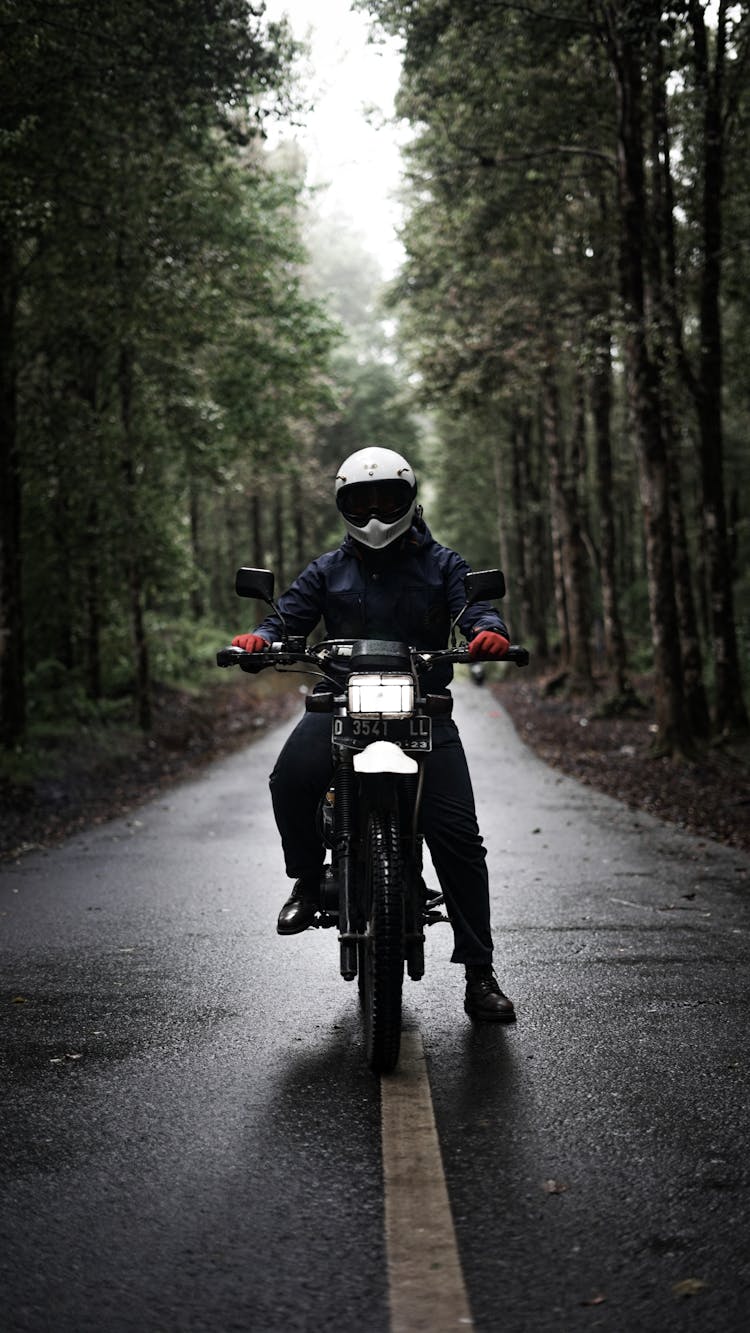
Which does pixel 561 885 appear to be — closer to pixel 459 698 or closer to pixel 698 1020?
pixel 698 1020

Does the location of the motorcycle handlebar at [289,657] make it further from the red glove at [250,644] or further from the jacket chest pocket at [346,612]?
the jacket chest pocket at [346,612]

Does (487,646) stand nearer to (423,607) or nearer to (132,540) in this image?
(423,607)

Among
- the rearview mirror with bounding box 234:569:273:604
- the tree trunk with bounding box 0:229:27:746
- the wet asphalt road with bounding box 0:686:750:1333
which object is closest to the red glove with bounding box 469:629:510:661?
the rearview mirror with bounding box 234:569:273:604

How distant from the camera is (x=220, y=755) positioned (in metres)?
19.2

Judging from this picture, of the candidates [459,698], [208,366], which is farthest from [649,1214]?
[459,698]

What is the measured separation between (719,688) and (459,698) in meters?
17.6

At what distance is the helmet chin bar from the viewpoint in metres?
5.12

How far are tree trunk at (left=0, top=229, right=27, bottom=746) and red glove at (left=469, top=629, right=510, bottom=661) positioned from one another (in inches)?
456

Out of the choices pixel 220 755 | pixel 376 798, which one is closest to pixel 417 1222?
pixel 376 798

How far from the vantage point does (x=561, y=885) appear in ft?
27.3

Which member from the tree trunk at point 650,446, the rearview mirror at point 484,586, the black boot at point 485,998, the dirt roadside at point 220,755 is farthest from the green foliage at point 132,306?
the black boot at point 485,998

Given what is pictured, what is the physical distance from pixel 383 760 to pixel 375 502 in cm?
127

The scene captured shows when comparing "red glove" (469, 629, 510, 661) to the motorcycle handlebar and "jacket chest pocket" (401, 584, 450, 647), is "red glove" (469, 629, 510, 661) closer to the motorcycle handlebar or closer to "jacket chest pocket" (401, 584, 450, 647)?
the motorcycle handlebar

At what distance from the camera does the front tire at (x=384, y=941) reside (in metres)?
4.26
